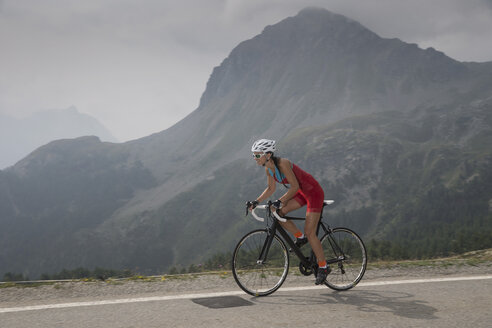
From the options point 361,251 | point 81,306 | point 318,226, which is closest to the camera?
point 81,306

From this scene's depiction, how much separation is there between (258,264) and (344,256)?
1559 mm

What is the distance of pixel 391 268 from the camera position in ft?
25.9

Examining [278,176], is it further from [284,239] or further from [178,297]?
[178,297]

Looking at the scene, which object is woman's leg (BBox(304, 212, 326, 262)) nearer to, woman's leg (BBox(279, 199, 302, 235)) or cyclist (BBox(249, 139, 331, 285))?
cyclist (BBox(249, 139, 331, 285))

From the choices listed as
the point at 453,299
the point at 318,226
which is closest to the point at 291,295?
the point at 318,226

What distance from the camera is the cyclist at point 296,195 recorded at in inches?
243

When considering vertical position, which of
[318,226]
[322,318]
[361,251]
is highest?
[318,226]

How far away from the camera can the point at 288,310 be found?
5273 millimetres

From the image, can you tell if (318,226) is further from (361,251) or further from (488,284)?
(488,284)

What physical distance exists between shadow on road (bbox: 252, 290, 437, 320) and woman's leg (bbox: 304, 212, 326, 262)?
2.09 ft

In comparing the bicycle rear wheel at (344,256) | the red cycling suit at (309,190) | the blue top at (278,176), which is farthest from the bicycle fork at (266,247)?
the bicycle rear wheel at (344,256)

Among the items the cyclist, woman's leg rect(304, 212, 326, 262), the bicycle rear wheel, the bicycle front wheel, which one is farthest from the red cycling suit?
the bicycle front wheel

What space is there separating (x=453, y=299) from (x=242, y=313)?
3.16m

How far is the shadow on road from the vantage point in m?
5.16
